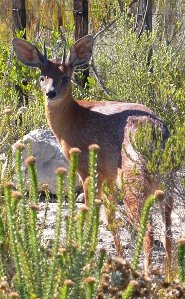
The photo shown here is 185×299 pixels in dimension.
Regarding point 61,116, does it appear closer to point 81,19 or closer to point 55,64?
point 55,64

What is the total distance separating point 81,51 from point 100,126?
1073mm

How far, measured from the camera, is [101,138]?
6703 mm

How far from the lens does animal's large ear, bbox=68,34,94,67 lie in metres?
7.46

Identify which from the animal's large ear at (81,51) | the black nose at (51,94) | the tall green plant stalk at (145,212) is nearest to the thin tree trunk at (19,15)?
the animal's large ear at (81,51)

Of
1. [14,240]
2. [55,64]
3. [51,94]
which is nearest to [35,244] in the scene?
[14,240]

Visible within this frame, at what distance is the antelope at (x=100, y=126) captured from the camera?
6.02 m

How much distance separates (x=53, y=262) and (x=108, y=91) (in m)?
5.90

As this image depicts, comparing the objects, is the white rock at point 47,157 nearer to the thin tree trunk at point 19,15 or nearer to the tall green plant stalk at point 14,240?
the thin tree trunk at point 19,15

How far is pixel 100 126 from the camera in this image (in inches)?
267

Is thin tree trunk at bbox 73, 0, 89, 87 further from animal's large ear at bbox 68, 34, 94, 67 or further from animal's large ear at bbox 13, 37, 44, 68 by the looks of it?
animal's large ear at bbox 13, 37, 44, 68

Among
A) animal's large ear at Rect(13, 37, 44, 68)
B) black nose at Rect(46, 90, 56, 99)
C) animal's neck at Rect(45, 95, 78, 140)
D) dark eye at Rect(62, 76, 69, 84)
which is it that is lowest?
animal's neck at Rect(45, 95, 78, 140)

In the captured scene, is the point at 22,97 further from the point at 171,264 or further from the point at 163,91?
the point at 171,264

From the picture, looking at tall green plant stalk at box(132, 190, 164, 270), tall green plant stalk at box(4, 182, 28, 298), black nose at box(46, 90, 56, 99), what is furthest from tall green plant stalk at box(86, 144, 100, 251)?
black nose at box(46, 90, 56, 99)

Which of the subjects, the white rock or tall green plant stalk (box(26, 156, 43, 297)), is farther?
the white rock
